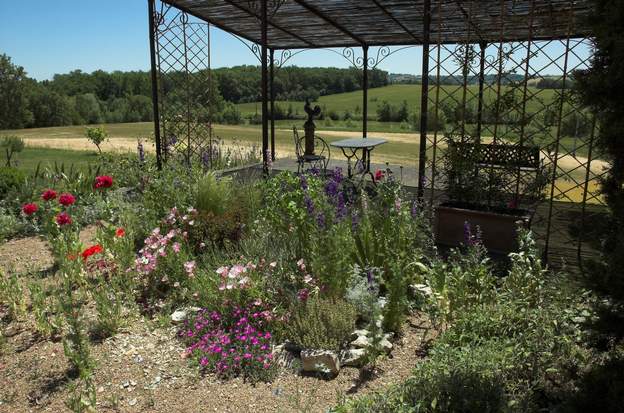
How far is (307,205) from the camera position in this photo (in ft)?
11.7

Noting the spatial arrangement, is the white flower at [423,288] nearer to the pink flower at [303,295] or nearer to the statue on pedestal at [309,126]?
the pink flower at [303,295]

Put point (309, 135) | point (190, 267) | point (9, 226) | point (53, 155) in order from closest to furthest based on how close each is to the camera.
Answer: point (190, 267), point (9, 226), point (309, 135), point (53, 155)

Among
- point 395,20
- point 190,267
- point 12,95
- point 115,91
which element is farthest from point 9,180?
point 115,91

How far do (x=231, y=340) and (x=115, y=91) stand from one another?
2535 inches

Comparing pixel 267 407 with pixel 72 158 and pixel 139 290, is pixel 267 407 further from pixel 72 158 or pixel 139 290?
pixel 72 158

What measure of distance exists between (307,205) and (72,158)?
17762 millimetres

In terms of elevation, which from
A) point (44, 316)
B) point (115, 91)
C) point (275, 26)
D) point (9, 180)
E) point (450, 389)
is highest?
point (115, 91)

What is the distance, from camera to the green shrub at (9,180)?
650 centimetres

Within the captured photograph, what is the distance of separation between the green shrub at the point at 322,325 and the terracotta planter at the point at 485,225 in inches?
75.9

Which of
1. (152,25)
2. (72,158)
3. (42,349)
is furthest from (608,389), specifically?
(72,158)

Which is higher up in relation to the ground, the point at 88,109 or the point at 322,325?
the point at 88,109

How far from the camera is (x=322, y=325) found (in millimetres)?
2951

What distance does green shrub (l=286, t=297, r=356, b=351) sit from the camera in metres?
2.92

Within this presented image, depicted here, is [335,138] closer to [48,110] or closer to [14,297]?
[14,297]
